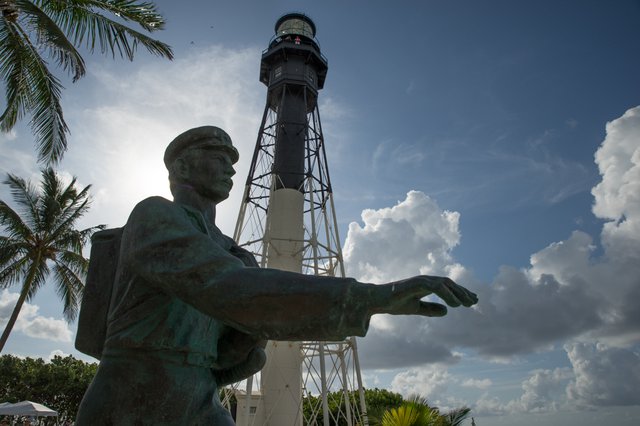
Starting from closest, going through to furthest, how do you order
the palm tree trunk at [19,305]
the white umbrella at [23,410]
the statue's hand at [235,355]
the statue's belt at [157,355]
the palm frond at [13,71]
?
1. the statue's belt at [157,355]
2. the statue's hand at [235,355]
3. the palm frond at [13,71]
4. the palm tree trunk at [19,305]
5. the white umbrella at [23,410]

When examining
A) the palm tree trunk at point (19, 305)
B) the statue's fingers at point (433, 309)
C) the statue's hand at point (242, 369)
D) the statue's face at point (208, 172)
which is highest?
the palm tree trunk at point (19, 305)

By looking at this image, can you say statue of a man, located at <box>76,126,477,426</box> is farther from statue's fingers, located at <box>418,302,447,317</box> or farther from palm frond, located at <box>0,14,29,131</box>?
palm frond, located at <box>0,14,29,131</box>

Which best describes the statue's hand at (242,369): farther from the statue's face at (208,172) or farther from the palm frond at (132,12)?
the palm frond at (132,12)

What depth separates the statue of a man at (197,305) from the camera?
4.03 feet

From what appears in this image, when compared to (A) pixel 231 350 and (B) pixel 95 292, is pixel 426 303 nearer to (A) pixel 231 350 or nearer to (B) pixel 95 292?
(A) pixel 231 350

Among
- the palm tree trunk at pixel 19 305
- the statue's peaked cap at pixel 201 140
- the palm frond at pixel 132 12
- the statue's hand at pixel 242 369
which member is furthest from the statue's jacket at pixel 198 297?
the palm tree trunk at pixel 19 305

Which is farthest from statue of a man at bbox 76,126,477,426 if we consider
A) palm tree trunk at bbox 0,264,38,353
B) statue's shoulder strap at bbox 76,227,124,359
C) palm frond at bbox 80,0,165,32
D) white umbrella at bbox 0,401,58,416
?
white umbrella at bbox 0,401,58,416

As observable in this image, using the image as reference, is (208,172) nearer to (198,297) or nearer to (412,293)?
(198,297)

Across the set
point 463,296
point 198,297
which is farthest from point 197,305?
point 463,296

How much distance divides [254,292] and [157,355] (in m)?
0.52

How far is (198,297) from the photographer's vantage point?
1.30 metres

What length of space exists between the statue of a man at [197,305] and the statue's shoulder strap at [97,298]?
0.16 meters

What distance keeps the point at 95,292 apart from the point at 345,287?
112cm

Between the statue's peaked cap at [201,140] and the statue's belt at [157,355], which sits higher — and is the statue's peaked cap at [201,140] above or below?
above
